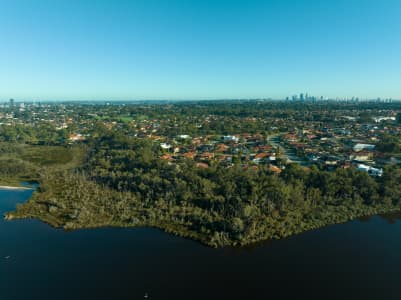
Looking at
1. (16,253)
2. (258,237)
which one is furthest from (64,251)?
(258,237)

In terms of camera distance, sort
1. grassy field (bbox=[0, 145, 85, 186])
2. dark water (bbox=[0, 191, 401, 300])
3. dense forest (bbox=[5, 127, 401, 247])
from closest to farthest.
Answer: dark water (bbox=[0, 191, 401, 300]) → dense forest (bbox=[5, 127, 401, 247]) → grassy field (bbox=[0, 145, 85, 186])

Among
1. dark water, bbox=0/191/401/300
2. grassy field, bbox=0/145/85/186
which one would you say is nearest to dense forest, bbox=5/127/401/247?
dark water, bbox=0/191/401/300

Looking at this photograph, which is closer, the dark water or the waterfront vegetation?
the dark water

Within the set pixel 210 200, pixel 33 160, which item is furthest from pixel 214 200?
pixel 33 160

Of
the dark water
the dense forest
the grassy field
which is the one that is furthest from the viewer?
the grassy field

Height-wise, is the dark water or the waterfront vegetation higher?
the waterfront vegetation

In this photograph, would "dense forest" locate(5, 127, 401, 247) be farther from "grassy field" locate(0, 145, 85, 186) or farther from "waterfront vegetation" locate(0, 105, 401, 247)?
"grassy field" locate(0, 145, 85, 186)
